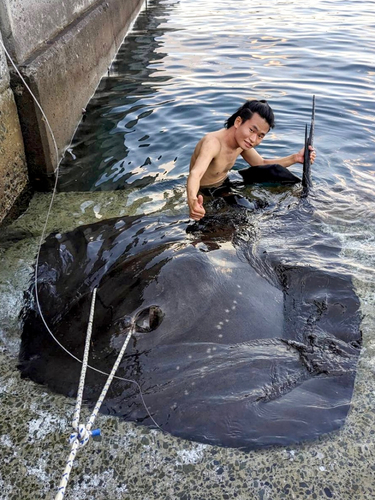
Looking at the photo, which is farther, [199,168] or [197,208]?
[199,168]

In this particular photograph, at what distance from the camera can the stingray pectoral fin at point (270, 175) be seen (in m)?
5.22

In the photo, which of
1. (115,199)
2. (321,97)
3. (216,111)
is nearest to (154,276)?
(115,199)

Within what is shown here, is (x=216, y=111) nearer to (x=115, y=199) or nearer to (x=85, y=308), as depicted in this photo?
(x=115, y=199)

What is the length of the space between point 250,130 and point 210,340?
2409 millimetres

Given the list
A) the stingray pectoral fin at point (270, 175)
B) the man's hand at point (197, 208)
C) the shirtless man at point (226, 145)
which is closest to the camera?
the man's hand at point (197, 208)

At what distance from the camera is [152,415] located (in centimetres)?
235

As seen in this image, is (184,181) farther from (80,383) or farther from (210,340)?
(80,383)

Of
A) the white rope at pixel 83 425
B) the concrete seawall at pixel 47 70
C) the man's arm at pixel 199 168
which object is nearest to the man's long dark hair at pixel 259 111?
the man's arm at pixel 199 168

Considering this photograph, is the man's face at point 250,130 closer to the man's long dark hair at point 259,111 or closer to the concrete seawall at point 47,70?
the man's long dark hair at point 259,111

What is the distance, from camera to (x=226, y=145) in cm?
476

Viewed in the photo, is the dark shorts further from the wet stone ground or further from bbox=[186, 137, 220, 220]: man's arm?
the wet stone ground

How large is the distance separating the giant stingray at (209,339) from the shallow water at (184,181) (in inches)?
5.9

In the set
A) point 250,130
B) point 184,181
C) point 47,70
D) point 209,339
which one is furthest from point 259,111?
point 209,339

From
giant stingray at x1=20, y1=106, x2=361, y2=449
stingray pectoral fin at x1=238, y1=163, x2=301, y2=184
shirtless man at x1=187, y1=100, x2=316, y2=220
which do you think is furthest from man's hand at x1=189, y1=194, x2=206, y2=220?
stingray pectoral fin at x1=238, y1=163, x2=301, y2=184
